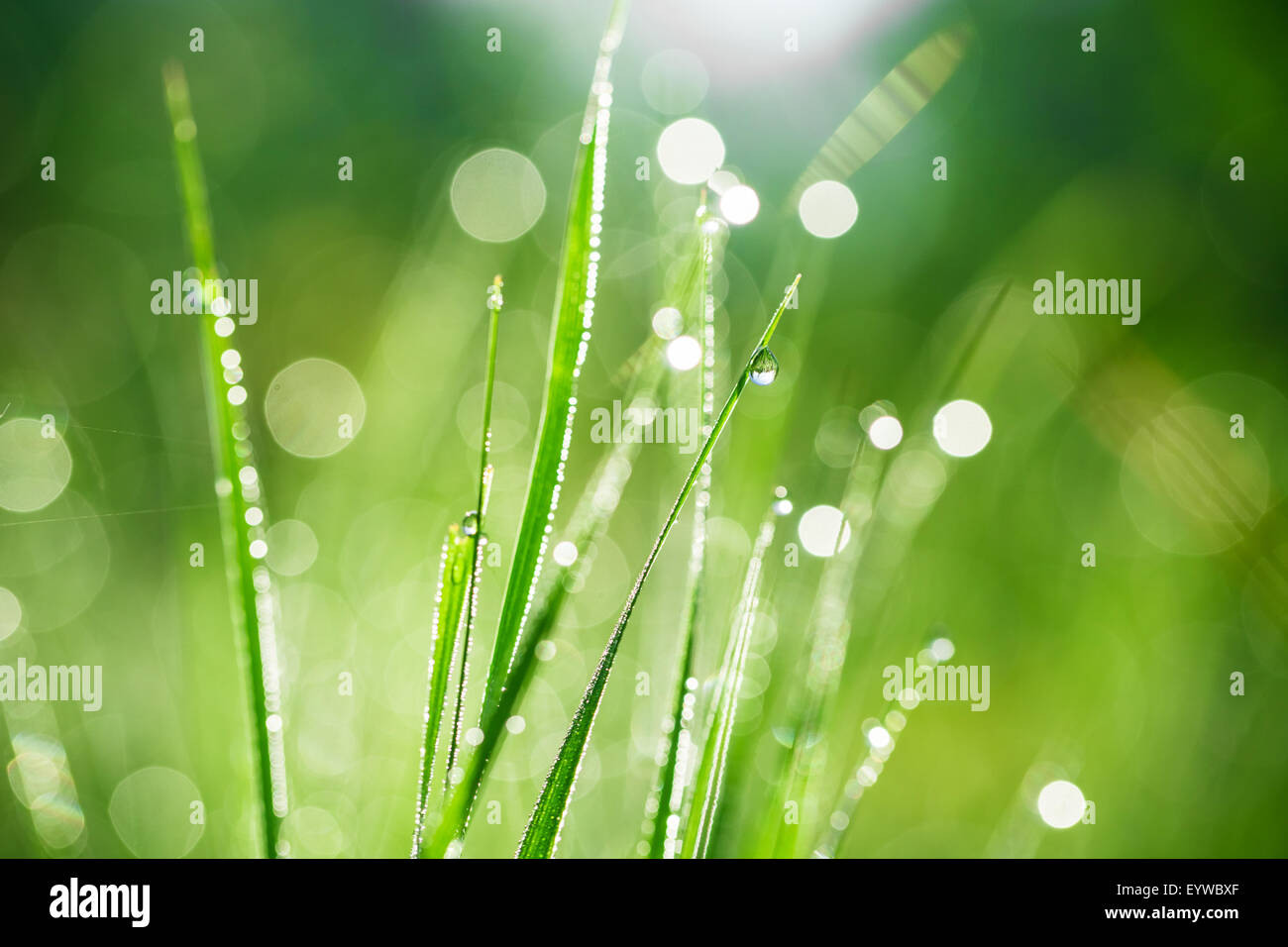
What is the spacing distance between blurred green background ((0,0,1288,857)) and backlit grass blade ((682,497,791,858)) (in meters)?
0.05

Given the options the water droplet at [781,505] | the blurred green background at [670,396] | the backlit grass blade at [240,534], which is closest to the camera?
the backlit grass blade at [240,534]

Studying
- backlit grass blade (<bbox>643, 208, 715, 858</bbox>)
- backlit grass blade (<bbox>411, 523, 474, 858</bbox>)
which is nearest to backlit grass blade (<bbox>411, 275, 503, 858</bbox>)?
backlit grass blade (<bbox>411, 523, 474, 858</bbox>)

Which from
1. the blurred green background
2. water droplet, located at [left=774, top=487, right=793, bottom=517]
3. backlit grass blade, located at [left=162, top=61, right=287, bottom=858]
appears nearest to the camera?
backlit grass blade, located at [left=162, top=61, right=287, bottom=858]

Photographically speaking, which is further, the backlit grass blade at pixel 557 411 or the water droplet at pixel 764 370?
the water droplet at pixel 764 370

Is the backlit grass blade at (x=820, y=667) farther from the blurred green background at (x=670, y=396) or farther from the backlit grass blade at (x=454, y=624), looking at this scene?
the backlit grass blade at (x=454, y=624)

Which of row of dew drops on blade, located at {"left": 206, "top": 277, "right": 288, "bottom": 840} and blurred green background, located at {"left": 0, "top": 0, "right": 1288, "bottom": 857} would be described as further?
blurred green background, located at {"left": 0, "top": 0, "right": 1288, "bottom": 857}

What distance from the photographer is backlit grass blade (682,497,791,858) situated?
39 cm

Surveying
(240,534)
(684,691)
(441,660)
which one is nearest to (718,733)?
(684,691)

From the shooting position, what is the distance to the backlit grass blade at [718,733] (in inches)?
15.2

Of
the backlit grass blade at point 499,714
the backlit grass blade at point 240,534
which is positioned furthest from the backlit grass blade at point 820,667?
the backlit grass blade at point 240,534

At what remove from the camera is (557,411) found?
1.20 ft

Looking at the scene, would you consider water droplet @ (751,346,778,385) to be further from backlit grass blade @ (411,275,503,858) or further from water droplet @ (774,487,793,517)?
backlit grass blade @ (411,275,503,858)

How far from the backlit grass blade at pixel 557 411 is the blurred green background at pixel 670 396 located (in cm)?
18

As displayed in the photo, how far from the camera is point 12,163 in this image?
1.31 meters
